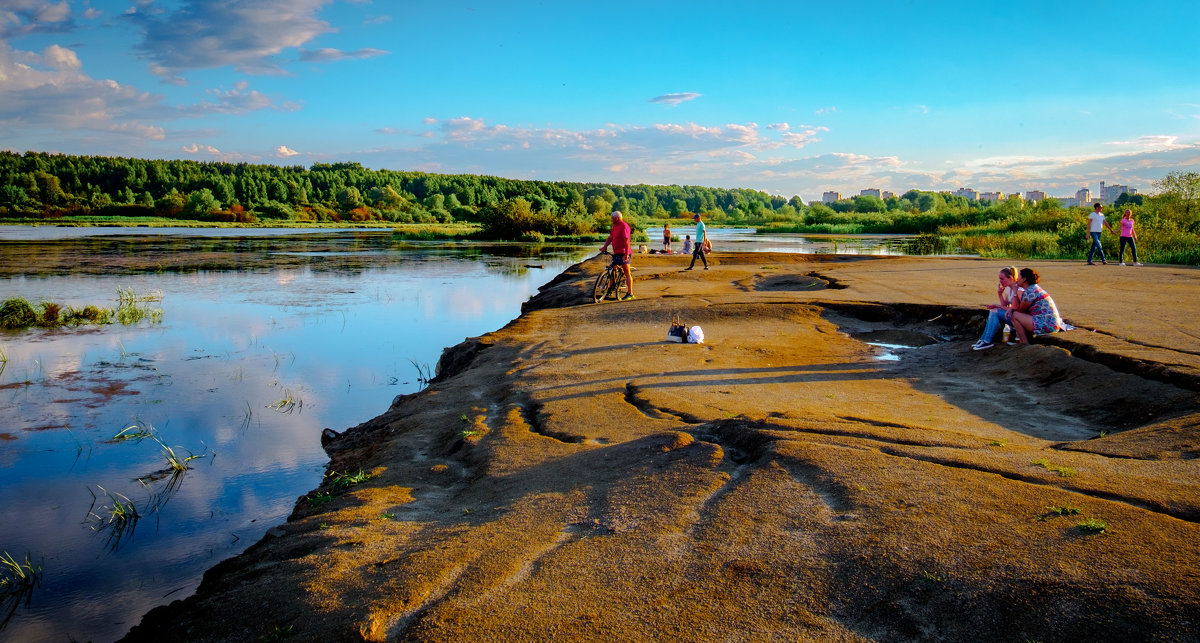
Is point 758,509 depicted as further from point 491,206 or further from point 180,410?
point 491,206

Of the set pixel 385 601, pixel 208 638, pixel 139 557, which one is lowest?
pixel 139 557

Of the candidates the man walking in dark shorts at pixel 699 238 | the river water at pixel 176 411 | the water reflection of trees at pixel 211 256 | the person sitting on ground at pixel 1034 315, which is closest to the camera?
the river water at pixel 176 411

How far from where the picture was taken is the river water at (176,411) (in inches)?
211

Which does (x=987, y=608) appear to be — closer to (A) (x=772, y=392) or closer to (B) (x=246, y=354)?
(A) (x=772, y=392)

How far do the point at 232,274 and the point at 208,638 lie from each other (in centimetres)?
2551

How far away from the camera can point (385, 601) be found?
10.8ft

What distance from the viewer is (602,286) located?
617 inches

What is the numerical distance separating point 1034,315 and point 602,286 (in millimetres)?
8575

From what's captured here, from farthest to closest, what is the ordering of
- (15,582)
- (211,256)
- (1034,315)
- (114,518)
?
1. (211,256)
2. (1034,315)
3. (114,518)
4. (15,582)

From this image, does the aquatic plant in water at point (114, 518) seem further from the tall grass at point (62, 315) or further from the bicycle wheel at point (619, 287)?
the tall grass at point (62, 315)

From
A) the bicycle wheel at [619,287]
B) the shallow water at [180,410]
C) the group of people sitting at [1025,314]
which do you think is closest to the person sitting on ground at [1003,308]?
the group of people sitting at [1025,314]

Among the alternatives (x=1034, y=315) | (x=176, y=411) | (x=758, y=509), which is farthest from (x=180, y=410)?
(x=1034, y=315)

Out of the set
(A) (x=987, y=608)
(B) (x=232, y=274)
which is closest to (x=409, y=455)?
(A) (x=987, y=608)

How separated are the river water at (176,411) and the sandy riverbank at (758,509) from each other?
0.81 meters
